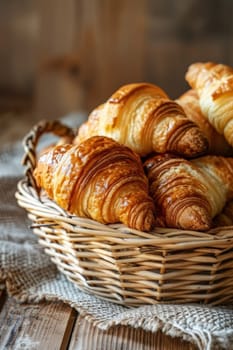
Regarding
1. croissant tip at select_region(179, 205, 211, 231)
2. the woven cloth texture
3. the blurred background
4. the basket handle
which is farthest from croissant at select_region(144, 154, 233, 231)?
the blurred background

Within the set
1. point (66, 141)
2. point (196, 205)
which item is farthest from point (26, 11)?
point (196, 205)

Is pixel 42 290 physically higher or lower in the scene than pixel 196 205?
lower

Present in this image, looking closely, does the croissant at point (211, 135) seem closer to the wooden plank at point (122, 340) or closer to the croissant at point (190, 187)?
the croissant at point (190, 187)

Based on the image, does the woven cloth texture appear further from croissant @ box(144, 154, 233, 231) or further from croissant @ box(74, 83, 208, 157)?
croissant @ box(74, 83, 208, 157)

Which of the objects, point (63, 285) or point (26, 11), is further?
point (26, 11)

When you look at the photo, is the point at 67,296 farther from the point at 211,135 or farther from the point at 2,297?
the point at 211,135

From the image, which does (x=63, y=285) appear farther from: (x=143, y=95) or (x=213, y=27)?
(x=213, y=27)

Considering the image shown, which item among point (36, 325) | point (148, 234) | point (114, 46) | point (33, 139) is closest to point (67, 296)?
point (36, 325)
